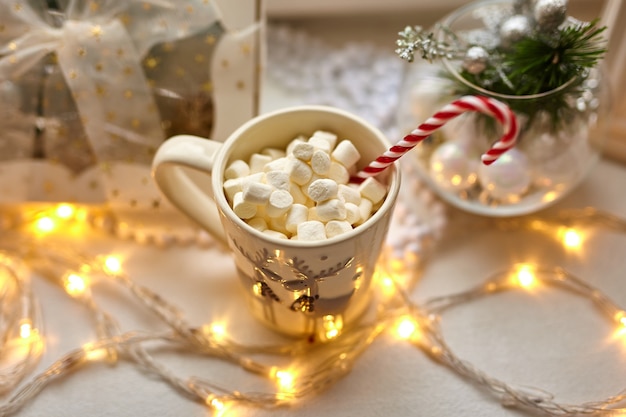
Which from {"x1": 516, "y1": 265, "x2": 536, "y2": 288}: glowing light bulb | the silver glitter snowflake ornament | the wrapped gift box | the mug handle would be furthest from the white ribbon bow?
{"x1": 516, "y1": 265, "x2": 536, "y2": 288}: glowing light bulb

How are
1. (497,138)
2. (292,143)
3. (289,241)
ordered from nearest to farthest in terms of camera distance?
(289,241) < (292,143) < (497,138)

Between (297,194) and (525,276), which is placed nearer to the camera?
(297,194)

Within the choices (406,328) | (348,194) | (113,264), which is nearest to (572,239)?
(406,328)

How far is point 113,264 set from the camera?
811mm

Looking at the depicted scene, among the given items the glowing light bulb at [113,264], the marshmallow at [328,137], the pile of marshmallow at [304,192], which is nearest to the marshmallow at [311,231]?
the pile of marshmallow at [304,192]

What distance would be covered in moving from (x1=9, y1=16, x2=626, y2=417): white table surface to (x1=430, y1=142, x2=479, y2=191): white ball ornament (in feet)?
0.19

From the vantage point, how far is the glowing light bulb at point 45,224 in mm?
844

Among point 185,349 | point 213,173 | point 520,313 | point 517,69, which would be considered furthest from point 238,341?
point 517,69

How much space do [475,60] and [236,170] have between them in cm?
30

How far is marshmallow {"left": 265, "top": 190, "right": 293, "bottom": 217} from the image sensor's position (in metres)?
0.60

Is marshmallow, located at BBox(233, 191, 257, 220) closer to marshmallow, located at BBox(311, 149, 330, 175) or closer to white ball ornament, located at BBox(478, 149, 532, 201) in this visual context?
marshmallow, located at BBox(311, 149, 330, 175)

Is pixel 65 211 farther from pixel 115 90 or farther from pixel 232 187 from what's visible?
pixel 232 187

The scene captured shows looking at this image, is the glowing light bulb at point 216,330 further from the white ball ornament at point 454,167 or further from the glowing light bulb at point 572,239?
the glowing light bulb at point 572,239

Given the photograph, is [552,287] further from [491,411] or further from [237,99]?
[237,99]
